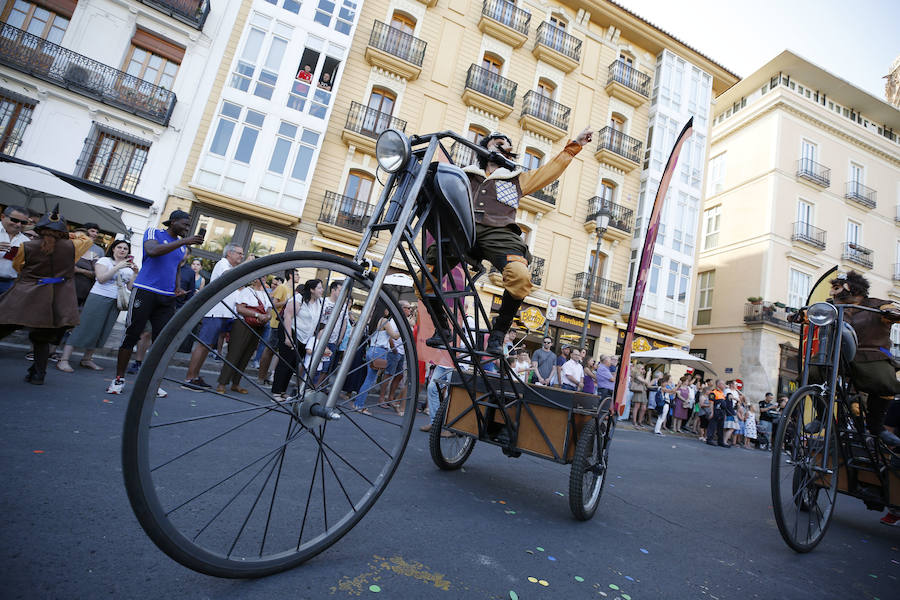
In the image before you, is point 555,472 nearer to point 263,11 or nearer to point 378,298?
point 378,298

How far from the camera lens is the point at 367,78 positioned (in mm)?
17797

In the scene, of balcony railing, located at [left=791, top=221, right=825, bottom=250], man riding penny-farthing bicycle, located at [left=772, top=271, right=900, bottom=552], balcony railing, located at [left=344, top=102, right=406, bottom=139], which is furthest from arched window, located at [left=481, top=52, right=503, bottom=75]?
man riding penny-farthing bicycle, located at [left=772, top=271, right=900, bottom=552]

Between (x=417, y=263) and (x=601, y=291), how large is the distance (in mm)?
19145

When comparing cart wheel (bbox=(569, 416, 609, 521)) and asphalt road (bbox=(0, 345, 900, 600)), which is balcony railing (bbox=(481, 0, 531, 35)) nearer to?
asphalt road (bbox=(0, 345, 900, 600))

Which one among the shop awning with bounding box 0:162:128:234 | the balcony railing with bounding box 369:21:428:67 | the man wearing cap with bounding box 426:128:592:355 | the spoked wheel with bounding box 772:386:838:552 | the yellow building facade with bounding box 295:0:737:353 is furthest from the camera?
the balcony railing with bounding box 369:21:428:67

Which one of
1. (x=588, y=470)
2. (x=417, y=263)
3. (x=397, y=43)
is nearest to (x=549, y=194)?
(x=397, y=43)

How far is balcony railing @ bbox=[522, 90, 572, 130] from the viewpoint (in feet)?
64.7

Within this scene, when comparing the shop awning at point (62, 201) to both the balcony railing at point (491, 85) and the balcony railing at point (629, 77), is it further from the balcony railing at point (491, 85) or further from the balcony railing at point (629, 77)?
the balcony railing at point (629, 77)

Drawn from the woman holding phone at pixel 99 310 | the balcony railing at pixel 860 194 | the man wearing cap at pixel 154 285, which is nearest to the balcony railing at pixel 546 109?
the woman holding phone at pixel 99 310

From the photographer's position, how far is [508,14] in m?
20.0

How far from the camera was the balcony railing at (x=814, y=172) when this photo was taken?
955 inches

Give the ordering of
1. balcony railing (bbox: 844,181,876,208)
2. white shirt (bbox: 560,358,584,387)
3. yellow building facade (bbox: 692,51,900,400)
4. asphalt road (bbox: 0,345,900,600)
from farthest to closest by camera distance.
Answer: balcony railing (bbox: 844,181,876,208)
yellow building facade (bbox: 692,51,900,400)
white shirt (bbox: 560,358,584,387)
asphalt road (bbox: 0,345,900,600)

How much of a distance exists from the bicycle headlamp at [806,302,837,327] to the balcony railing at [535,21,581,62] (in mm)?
20325

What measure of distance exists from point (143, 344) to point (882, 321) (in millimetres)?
7994
